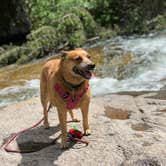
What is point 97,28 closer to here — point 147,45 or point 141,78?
point 147,45

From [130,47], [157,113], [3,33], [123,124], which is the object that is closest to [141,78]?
[130,47]

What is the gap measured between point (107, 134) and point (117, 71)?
212 inches

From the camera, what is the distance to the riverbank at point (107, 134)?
4723 millimetres

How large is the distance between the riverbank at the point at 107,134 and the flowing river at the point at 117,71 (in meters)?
1.97

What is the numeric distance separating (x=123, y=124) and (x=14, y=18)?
12.0 meters

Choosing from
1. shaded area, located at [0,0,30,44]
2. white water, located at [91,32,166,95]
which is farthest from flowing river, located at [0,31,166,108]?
shaded area, located at [0,0,30,44]

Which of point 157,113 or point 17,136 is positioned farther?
point 157,113

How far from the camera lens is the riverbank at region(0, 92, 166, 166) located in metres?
4.72

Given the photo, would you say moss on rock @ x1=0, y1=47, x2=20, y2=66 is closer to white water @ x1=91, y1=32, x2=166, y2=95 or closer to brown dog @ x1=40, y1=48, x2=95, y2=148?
white water @ x1=91, y1=32, x2=166, y2=95

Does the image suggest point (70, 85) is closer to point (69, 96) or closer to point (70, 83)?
point (70, 83)

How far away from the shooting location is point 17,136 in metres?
5.76

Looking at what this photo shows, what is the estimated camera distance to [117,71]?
10.6 metres

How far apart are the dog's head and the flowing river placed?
13.4ft

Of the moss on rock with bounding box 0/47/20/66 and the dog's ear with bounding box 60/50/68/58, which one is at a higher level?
the dog's ear with bounding box 60/50/68/58
